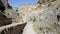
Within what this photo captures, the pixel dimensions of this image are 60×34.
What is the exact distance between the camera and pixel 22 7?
3672 centimetres

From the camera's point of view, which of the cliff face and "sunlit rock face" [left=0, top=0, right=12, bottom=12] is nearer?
"sunlit rock face" [left=0, top=0, right=12, bottom=12]

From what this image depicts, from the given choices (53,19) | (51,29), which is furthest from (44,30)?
(53,19)

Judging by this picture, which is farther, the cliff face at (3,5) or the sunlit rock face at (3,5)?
the cliff face at (3,5)

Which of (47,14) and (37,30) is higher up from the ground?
(47,14)

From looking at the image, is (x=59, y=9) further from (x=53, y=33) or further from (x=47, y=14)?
(x=53, y=33)

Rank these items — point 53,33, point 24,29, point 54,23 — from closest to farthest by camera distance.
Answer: point 53,33 → point 54,23 → point 24,29

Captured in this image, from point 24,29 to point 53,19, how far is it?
261 centimetres

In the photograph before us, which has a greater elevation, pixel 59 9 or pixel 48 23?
pixel 59 9

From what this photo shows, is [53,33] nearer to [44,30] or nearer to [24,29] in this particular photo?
[44,30]

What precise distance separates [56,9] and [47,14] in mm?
987

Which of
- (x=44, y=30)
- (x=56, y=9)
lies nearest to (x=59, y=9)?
(x=56, y=9)

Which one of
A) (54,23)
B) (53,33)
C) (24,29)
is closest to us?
(53,33)

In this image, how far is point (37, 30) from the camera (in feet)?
50.2

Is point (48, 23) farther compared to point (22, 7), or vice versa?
point (22, 7)
